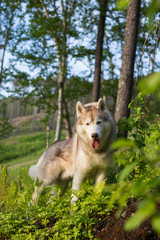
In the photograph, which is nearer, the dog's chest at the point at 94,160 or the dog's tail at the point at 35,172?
the dog's chest at the point at 94,160

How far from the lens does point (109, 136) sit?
4.06 meters

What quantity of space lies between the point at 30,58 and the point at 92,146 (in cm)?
1048

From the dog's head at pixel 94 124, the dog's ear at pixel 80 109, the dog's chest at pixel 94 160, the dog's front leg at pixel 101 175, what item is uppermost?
the dog's ear at pixel 80 109

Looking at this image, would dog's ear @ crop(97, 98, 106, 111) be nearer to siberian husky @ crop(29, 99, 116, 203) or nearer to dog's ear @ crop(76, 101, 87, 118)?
siberian husky @ crop(29, 99, 116, 203)

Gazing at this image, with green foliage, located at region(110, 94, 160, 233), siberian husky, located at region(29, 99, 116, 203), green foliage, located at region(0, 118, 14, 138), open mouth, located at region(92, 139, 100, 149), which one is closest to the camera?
green foliage, located at region(110, 94, 160, 233)

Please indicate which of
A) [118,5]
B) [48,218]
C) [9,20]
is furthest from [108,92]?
[118,5]

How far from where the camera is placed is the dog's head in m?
3.67

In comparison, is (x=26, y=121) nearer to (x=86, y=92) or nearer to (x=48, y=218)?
(x=86, y=92)

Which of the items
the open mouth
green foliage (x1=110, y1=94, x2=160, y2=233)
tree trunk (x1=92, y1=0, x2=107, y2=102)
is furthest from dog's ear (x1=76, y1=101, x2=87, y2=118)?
tree trunk (x1=92, y1=0, x2=107, y2=102)

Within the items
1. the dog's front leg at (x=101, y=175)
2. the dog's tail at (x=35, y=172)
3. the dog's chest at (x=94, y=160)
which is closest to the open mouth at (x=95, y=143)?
the dog's chest at (x=94, y=160)

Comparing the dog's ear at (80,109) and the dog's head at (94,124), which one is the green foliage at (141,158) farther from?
the dog's ear at (80,109)

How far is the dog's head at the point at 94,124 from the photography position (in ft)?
12.0

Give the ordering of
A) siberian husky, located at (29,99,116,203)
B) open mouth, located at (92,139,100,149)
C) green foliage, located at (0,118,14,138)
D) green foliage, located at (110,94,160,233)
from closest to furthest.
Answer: green foliage, located at (110,94,160,233) < open mouth, located at (92,139,100,149) < siberian husky, located at (29,99,116,203) < green foliage, located at (0,118,14,138)

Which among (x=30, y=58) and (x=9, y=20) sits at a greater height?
(x=9, y=20)
